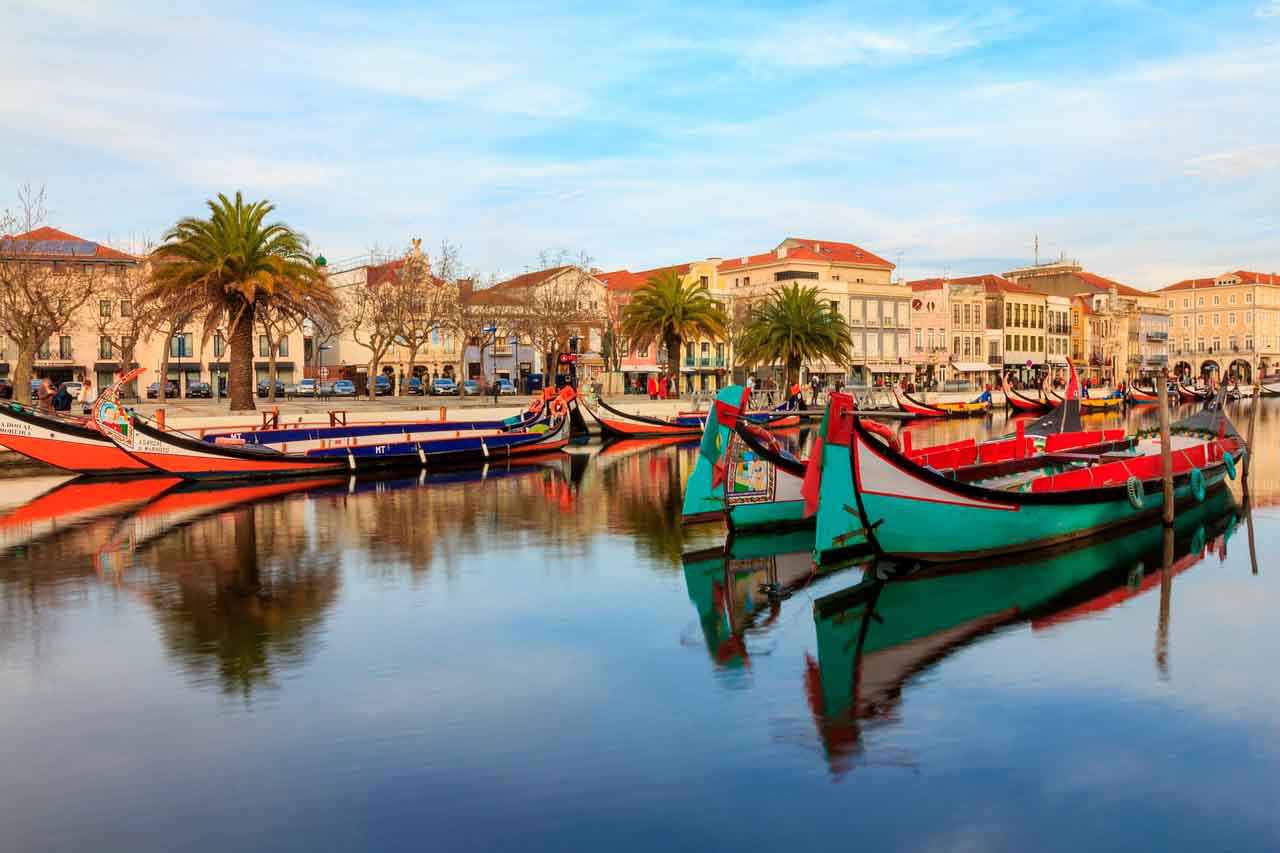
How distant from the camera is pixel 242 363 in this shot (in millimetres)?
36469

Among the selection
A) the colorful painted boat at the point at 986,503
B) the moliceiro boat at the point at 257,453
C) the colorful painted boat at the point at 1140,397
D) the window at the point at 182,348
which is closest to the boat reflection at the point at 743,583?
the colorful painted boat at the point at 986,503

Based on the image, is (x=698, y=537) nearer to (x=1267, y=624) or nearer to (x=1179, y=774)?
(x=1267, y=624)

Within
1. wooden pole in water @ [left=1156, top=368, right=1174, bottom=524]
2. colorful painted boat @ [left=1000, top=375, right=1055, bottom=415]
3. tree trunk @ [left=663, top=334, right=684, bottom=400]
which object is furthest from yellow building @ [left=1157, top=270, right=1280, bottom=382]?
wooden pole in water @ [left=1156, top=368, right=1174, bottom=524]

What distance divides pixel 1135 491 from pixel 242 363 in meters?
28.8

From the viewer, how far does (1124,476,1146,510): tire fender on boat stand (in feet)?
55.8

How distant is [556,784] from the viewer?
7.89m

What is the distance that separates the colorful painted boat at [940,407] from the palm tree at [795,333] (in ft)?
12.6

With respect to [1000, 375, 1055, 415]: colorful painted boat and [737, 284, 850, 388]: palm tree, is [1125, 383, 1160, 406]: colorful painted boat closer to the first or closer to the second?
[1000, 375, 1055, 415]: colorful painted boat

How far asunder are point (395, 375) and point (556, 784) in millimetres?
65093

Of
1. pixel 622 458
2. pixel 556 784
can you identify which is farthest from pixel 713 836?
pixel 622 458

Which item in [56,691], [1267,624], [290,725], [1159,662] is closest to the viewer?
[290,725]

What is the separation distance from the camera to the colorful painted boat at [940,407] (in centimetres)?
5641

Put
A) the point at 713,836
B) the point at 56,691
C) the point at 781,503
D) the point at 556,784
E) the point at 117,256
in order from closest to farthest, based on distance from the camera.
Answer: the point at 713,836 < the point at 556,784 < the point at 56,691 < the point at 781,503 < the point at 117,256

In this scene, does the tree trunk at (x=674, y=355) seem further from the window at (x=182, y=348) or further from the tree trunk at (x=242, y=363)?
the window at (x=182, y=348)
